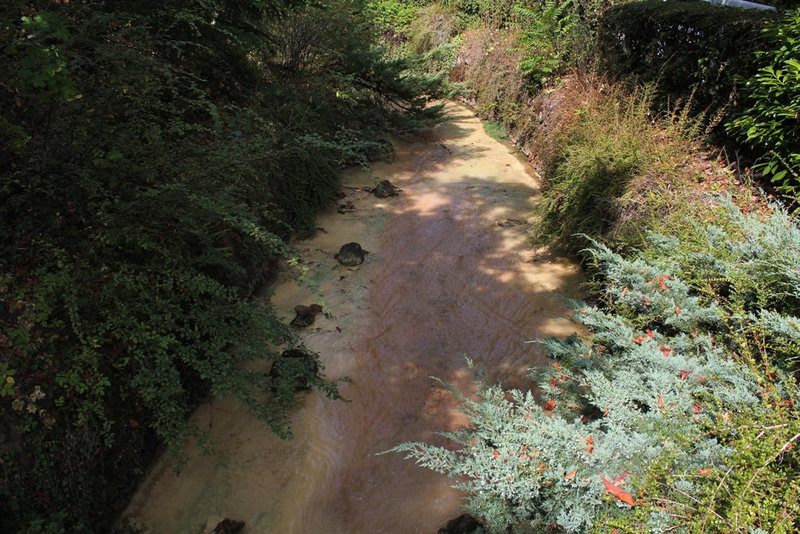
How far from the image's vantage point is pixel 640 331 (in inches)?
145

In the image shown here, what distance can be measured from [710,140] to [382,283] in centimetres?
419

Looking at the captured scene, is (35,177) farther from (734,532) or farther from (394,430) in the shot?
(734,532)

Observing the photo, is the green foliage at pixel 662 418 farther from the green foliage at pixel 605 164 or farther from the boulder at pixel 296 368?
the green foliage at pixel 605 164

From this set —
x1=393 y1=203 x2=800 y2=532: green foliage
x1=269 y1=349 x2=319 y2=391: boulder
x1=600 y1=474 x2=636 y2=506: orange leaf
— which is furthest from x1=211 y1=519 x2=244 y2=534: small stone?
x1=600 y1=474 x2=636 y2=506: orange leaf

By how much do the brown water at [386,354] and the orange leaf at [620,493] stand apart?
4.71ft

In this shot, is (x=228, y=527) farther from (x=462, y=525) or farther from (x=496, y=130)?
(x=496, y=130)

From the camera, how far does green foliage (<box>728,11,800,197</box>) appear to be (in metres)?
4.53

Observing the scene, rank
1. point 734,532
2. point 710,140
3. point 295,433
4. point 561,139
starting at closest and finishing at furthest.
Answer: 1. point 734,532
2. point 295,433
3. point 710,140
4. point 561,139

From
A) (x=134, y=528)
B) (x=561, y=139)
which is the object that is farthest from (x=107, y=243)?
(x=561, y=139)

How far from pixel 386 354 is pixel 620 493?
112 inches

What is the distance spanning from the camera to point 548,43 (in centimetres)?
930

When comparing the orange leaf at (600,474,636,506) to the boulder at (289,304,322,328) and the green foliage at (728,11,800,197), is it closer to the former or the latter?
the boulder at (289,304,322,328)

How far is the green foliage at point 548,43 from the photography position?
8938mm

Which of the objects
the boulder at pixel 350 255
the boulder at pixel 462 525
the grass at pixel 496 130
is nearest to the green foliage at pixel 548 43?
the grass at pixel 496 130
